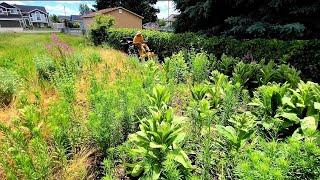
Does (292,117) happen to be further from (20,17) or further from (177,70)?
(20,17)

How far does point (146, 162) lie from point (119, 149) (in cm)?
33

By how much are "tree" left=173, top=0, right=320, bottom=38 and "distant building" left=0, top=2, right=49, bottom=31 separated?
223ft

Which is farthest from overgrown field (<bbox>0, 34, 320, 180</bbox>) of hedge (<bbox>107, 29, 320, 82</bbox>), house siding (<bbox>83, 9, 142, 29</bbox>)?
house siding (<bbox>83, 9, 142, 29</bbox>)

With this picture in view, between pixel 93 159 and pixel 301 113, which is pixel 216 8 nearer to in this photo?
pixel 301 113

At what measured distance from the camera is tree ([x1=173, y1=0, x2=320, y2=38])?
325 inches

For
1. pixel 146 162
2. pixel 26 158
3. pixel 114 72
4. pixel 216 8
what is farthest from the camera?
pixel 216 8

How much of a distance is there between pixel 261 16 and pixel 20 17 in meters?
78.0

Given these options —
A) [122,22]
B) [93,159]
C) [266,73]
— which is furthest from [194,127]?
[122,22]

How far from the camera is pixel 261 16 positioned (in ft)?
30.3

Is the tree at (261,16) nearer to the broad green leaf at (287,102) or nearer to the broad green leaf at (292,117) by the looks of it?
the broad green leaf at (287,102)

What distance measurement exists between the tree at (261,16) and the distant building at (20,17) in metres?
67.9

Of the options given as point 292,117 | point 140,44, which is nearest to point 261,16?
point 140,44

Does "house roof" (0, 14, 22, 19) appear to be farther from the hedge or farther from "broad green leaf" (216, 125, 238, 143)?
"broad green leaf" (216, 125, 238, 143)

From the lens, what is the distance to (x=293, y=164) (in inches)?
74.7
